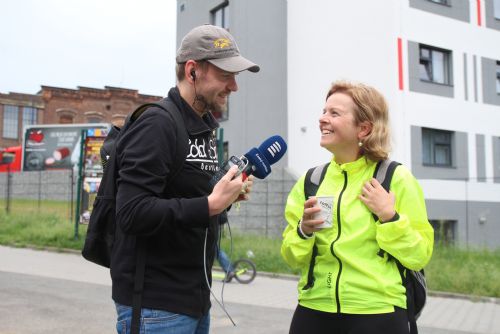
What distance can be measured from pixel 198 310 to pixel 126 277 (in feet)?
1.13

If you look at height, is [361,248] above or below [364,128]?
below

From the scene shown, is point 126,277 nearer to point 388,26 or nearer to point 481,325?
point 481,325

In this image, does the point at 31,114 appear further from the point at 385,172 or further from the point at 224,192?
the point at 224,192

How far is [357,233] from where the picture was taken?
262cm

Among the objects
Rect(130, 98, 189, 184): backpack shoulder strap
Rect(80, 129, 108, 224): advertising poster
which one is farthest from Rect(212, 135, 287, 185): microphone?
Rect(80, 129, 108, 224): advertising poster

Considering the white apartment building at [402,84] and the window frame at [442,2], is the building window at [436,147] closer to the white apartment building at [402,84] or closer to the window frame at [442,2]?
the white apartment building at [402,84]

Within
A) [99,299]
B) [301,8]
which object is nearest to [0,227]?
[99,299]

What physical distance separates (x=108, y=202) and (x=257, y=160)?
2.34 ft

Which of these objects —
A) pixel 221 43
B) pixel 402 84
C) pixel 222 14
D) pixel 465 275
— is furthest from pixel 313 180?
pixel 222 14

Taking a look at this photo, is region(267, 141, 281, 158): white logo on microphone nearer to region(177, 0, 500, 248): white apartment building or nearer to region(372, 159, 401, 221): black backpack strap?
region(372, 159, 401, 221): black backpack strap

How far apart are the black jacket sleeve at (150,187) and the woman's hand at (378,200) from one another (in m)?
0.87

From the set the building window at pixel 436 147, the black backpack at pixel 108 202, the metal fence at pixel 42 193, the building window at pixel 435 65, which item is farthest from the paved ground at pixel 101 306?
the building window at pixel 435 65

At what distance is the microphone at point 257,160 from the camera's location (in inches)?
92.7

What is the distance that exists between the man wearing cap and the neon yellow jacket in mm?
589
